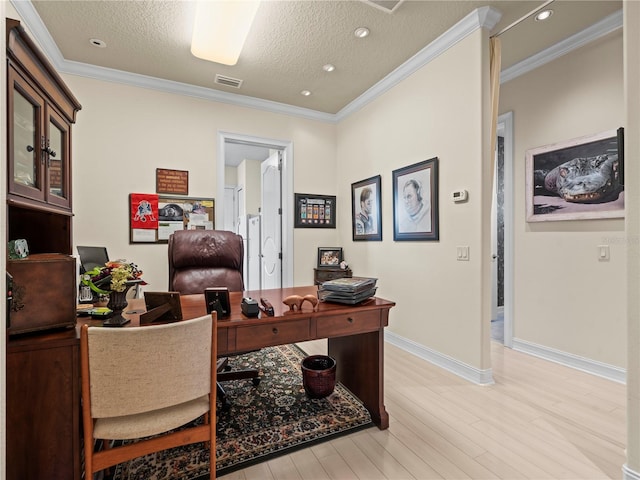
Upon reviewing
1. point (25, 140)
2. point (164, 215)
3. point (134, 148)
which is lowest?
point (164, 215)

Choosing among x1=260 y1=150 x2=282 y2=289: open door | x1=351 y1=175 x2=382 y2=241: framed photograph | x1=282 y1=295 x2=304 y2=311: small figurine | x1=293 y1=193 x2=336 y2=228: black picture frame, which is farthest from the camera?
x1=260 y1=150 x2=282 y2=289: open door

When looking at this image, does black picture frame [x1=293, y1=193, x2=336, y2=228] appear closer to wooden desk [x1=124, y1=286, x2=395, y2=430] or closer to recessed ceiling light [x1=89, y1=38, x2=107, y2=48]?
wooden desk [x1=124, y1=286, x2=395, y2=430]

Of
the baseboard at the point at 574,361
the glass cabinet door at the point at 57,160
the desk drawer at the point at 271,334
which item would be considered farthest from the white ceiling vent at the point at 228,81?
the baseboard at the point at 574,361

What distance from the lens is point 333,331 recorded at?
1.71 metres

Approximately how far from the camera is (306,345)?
3305mm

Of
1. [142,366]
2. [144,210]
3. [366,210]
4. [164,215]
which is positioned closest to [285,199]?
[366,210]

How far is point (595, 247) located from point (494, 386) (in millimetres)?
1424

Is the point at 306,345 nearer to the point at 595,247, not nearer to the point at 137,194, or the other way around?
the point at 137,194

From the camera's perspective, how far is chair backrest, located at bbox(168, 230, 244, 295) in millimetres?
2574

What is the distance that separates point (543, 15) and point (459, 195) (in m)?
1.45

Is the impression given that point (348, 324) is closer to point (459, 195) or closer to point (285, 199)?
point (459, 195)

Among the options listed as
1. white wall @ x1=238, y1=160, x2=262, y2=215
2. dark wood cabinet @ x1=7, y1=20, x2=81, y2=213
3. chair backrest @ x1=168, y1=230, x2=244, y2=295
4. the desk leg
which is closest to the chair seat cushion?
dark wood cabinet @ x1=7, y1=20, x2=81, y2=213

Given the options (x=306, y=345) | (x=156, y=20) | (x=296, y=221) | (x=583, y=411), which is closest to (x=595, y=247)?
(x=583, y=411)

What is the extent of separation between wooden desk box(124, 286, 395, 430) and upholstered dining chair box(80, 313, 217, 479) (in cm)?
25
